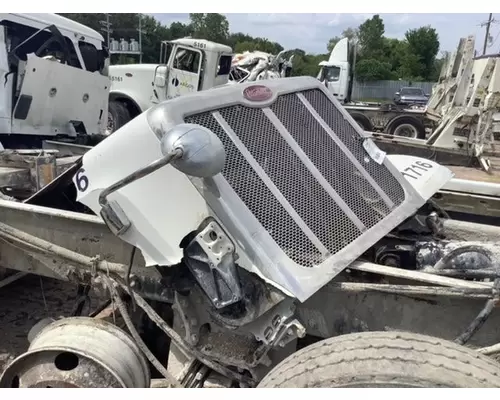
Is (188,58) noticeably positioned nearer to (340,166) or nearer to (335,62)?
(335,62)

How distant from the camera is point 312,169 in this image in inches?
110

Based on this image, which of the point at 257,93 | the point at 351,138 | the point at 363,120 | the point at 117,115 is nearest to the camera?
the point at 257,93

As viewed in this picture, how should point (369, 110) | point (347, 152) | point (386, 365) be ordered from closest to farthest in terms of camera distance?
point (386, 365), point (347, 152), point (369, 110)

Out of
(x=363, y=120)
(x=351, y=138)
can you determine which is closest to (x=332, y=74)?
(x=363, y=120)

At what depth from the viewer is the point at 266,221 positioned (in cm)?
248

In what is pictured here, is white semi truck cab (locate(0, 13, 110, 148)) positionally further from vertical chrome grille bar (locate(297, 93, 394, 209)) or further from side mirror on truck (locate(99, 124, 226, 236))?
side mirror on truck (locate(99, 124, 226, 236))

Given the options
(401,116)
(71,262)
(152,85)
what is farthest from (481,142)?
(71,262)

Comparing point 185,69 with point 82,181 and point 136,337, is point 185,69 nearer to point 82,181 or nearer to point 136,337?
point 82,181

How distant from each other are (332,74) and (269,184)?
19.1 m

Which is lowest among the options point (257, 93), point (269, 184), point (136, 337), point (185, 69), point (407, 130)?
point (407, 130)

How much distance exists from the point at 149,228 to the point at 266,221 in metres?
0.51

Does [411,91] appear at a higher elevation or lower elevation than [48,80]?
lower

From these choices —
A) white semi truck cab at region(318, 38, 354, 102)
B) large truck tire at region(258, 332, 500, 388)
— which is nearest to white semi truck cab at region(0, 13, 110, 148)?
large truck tire at region(258, 332, 500, 388)

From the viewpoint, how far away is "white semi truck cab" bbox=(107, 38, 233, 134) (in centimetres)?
1384
